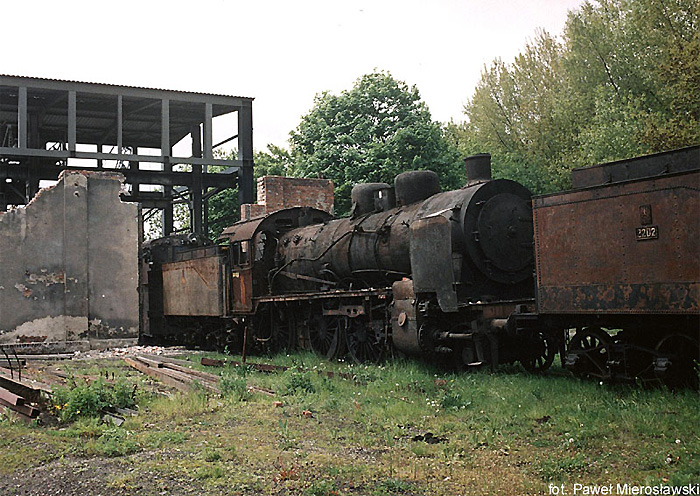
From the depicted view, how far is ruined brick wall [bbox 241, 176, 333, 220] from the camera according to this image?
65.4ft

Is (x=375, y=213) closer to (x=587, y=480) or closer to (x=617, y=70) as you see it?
(x=587, y=480)

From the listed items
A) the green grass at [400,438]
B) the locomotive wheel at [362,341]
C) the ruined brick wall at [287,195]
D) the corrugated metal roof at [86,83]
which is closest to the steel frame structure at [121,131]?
the corrugated metal roof at [86,83]

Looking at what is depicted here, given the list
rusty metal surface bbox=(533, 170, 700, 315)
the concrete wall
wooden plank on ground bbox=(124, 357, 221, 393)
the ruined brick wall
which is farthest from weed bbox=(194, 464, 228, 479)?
the ruined brick wall

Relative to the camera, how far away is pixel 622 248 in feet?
23.8

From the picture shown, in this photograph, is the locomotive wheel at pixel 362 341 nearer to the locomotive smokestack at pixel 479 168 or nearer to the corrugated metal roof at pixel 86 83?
the locomotive smokestack at pixel 479 168

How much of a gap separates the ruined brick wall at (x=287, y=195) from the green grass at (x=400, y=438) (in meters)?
11.6

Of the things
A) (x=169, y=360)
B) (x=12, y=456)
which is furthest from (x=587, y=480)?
(x=169, y=360)

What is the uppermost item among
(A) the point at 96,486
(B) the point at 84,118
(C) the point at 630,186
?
(B) the point at 84,118

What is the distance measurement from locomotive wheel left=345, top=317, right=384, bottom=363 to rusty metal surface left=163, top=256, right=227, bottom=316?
466 centimetres

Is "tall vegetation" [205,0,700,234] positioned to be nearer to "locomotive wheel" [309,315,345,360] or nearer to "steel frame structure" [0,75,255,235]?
"steel frame structure" [0,75,255,235]

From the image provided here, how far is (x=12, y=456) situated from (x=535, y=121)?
27.0 meters

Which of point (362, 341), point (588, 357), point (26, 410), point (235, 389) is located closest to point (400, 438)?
point (588, 357)

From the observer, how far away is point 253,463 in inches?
213

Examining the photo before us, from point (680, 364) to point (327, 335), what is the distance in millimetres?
7021
